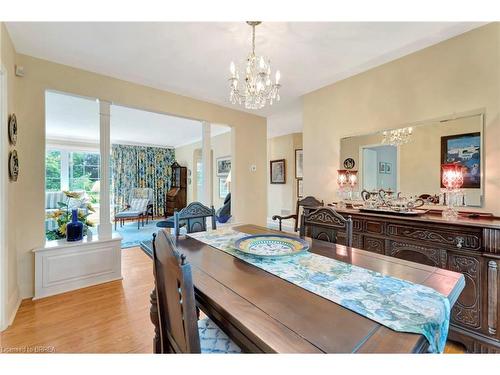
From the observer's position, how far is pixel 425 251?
1778 millimetres

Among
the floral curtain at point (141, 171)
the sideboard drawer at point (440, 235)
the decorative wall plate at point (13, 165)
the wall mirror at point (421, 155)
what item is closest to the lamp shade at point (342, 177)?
the wall mirror at point (421, 155)

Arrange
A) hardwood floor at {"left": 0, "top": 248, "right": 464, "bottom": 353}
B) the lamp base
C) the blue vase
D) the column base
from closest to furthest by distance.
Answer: hardwood floor at {"left": 0, "top": 248, "right": 464, "bottom": 353}, the lamp base, the blue vase, the column base

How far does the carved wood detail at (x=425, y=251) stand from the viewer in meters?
1.69

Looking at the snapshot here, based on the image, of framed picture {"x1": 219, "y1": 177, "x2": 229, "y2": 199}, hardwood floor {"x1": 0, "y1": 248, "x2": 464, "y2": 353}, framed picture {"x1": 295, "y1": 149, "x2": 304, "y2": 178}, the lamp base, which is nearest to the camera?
hardwood floor {"x1": 0, "y1": 248, "x2": 464, "y2": 353}

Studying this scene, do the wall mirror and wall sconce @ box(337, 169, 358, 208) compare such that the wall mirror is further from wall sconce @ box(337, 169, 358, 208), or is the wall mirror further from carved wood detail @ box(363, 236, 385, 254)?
carved wood detail @ box(363, 236, 385, 254)

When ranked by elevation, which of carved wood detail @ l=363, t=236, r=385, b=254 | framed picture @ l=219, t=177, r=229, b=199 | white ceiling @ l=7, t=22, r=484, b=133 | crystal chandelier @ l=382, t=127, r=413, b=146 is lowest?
carved wood detail @ l=363, t=236, r=385, b=254

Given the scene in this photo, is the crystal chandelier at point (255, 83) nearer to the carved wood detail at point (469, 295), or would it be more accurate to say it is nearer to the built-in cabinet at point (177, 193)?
the carved wood detail at point (469, 295)

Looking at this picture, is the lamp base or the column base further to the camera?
the column base

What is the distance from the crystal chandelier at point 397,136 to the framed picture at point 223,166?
4004mm

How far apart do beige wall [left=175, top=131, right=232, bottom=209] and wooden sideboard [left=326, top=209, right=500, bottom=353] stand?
14.9ft

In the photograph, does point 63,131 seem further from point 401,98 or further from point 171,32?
point 401,98

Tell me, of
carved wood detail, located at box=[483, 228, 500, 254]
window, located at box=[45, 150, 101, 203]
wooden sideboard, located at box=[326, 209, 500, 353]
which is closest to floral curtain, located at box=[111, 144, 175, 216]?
window, located at box=[45, 150, 101, 203]

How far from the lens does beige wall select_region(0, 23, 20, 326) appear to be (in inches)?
70.3

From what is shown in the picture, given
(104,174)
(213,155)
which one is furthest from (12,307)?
(213,155)
